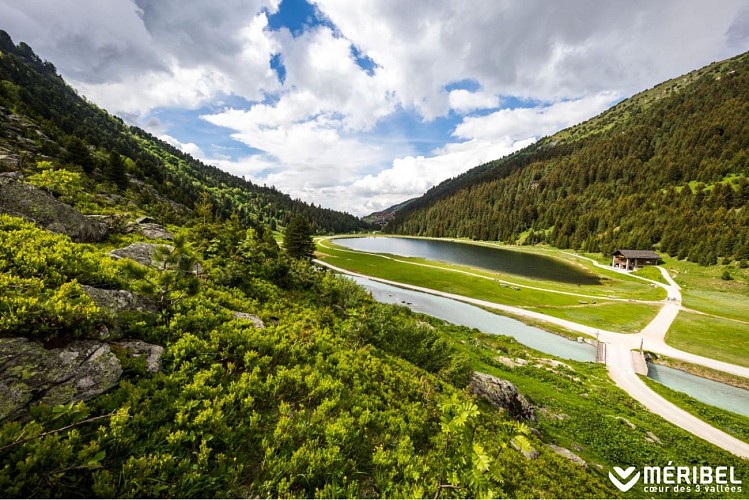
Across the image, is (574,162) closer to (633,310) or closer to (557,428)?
(633,310)

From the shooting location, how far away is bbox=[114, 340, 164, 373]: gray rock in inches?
254

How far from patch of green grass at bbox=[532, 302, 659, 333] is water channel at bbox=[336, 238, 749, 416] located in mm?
8700

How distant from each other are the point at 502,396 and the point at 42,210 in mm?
24387

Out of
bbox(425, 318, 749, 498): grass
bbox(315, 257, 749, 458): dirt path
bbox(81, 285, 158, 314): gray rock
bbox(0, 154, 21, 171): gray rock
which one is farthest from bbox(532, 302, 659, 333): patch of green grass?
bbox(0, 154, 21, 171): gray rock

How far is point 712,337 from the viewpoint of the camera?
117 ft

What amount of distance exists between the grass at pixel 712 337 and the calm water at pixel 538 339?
7.47 metres

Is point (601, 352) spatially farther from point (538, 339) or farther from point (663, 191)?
point (663, 191)

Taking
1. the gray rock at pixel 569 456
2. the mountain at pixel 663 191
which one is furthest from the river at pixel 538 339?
the mountain at pixel 663 191

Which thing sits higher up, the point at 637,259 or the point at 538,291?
the point at 637,259

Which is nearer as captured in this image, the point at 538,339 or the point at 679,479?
the point at 679,479

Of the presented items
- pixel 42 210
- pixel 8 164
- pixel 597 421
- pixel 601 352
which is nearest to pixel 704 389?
pixel 601 352

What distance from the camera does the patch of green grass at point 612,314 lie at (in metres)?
39.8

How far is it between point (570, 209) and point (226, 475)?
200m

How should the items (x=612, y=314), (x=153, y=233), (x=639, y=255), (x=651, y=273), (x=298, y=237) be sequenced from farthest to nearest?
(x=639, y=255) → (x=651, y=273) → (x=298, y=237) → (x=612, y=314) → (x=153, y=233)
